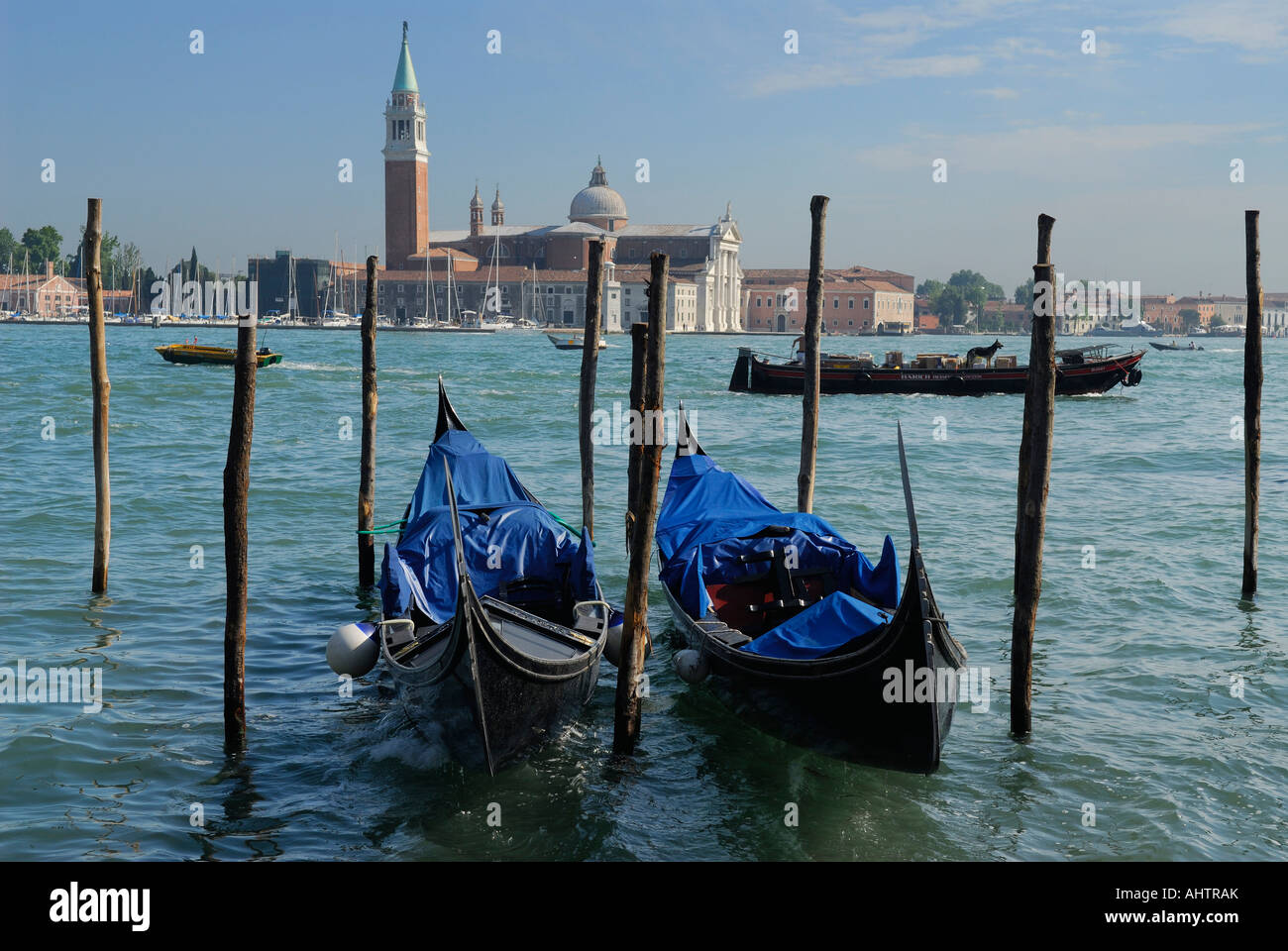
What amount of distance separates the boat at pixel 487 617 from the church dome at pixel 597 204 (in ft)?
238

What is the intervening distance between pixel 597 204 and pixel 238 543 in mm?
75328

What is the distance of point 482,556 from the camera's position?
5.37 meters

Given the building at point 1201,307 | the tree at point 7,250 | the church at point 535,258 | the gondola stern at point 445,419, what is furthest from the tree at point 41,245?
the building at point 1201,307

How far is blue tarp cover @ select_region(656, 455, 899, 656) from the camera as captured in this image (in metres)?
4.98

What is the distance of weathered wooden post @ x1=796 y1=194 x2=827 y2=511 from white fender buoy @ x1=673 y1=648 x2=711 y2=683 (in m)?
2.44

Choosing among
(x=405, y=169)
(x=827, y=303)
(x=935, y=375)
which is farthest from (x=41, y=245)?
(x=935, y=375)

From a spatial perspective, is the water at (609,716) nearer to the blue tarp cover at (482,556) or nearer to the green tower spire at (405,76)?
the blue tarp cover at (482,556)

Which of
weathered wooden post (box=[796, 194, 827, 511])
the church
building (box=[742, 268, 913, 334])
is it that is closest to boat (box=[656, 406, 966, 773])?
weathered wooden post (box=[796, 194, 827, 511])

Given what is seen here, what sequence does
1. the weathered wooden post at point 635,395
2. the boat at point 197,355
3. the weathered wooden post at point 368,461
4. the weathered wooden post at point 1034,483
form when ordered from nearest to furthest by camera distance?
the weathered wooden post at point 1034,483 → the weathered wooden post at point 635,395 → the weathered wooden post at point 368,461 → the boat at point 197,355

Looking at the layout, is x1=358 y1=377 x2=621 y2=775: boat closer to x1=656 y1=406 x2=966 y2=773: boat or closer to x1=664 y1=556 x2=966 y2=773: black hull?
x1=656 y1=406 x2=966 y2=773: boat

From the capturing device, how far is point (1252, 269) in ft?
20.4

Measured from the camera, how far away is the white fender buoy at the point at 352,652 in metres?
4.81
